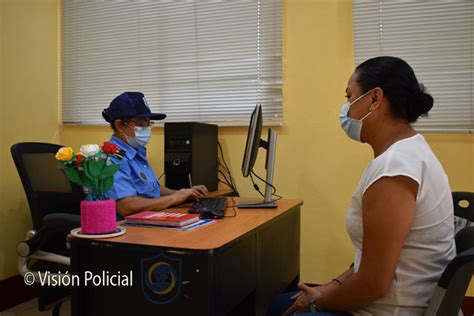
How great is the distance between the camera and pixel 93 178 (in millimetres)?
1259

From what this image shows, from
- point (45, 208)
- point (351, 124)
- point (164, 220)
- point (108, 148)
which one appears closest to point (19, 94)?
point (45, 208)

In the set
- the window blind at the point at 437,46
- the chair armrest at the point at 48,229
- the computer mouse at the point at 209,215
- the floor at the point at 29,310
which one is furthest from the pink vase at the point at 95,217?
the window blind at the point at 437,46

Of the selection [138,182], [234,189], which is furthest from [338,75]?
[138,182]

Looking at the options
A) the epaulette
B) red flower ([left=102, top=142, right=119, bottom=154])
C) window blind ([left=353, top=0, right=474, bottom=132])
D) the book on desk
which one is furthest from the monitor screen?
window blind ([left=353, top=0, right=474, bottom=132])

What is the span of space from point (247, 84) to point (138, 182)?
1.14 metres

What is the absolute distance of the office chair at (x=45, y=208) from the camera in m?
1.87

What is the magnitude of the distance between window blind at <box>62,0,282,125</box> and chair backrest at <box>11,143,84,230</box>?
1007mm

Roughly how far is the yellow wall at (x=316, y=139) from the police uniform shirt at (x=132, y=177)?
891 millimetres

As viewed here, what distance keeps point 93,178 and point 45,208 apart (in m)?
0.99

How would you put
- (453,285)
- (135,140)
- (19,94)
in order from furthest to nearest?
(19,94)
(135,140)
(453,285)

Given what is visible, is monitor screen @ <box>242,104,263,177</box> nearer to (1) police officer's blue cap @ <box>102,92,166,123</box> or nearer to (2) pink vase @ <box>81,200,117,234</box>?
(1) police officer's blue cap @ <box>102,92,166,123</box>

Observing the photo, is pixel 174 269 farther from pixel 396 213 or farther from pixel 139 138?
pixel 139 138

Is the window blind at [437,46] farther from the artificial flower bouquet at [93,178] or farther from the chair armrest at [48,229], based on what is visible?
the chair armrest at [48,229]

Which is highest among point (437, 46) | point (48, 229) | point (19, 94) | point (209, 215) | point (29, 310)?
point (437, 46)
